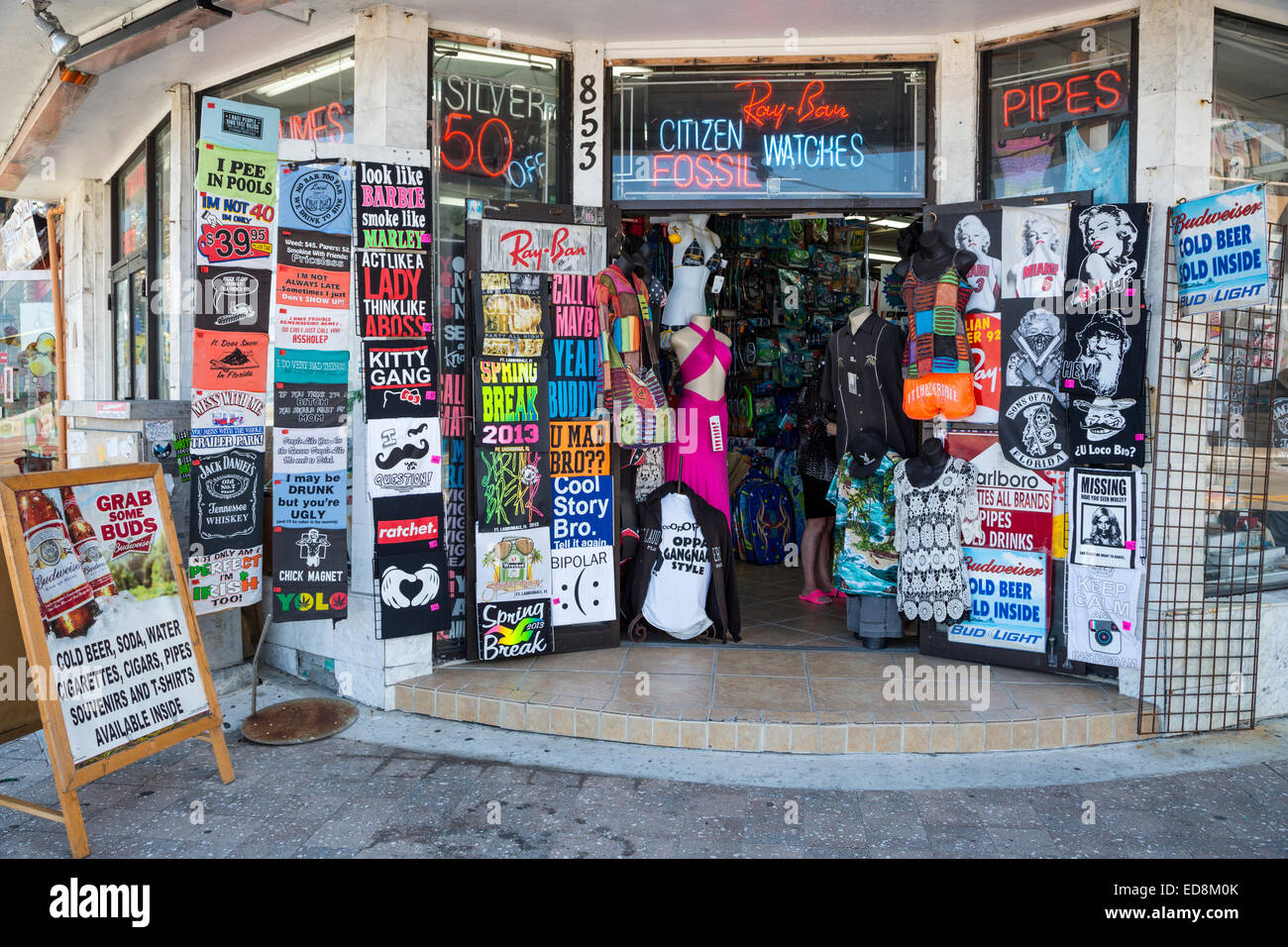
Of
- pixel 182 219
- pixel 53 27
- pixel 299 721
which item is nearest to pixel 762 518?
pixel 299 721

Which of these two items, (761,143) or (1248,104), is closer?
(1248,104)

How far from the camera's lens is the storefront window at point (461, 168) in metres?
4.95

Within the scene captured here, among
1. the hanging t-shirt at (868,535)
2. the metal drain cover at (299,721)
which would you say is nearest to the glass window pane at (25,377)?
the metal drain cover at (299,721)

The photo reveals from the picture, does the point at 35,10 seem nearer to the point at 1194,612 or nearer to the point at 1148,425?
the point at 1148,425

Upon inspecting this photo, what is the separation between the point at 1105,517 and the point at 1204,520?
1.48ft

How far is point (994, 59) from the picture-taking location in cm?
504

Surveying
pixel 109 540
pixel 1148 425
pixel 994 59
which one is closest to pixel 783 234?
pixel 994 59

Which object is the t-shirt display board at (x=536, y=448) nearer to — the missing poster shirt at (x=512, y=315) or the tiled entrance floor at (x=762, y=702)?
the missing poster shirt at (x=512, y=315)

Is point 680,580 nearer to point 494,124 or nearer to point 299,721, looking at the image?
point 299,721

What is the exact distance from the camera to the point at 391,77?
15.4ft

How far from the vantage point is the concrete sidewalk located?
3330mm

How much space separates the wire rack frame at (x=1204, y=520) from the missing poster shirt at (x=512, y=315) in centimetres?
320

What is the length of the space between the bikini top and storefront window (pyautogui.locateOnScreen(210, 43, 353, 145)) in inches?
91.5

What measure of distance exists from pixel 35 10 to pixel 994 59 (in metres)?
5.24
